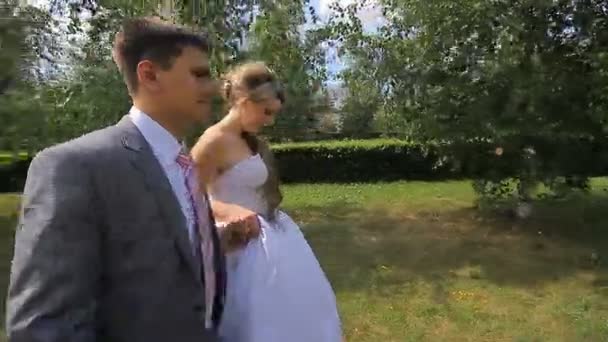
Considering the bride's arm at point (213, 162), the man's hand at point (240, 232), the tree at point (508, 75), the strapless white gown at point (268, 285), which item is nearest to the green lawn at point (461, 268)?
the tree at point (508, 75)

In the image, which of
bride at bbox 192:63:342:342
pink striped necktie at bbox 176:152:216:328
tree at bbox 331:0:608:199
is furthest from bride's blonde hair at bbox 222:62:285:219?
Answer: tree at bbox 331:0:608:199

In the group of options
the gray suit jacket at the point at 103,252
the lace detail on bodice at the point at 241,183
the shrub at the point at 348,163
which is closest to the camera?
the gray suit jacket at the point at 103,252

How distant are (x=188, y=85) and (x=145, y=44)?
0.14m

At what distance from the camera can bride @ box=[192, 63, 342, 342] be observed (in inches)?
136

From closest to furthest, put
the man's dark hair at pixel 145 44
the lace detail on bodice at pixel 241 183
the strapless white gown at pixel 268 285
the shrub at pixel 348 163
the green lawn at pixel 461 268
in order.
Result: the man's dark hair at pixel 145 44 < the strapless white gown at pixel 268 285 < the lace detail on bodice at pixel 241 183 < the green lawn at pixel 461 268 < the shrub at pixel 348 163

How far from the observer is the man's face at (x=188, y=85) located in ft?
6.57

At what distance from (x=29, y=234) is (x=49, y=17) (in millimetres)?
9632

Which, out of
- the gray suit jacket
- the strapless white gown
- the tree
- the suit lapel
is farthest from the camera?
the tree

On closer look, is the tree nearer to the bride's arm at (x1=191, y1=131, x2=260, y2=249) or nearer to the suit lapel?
the bride's arm at (x1=191, y1=131, x2=260, y2=249)

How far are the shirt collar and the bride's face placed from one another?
1449 mm

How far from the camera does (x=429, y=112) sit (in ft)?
34.3

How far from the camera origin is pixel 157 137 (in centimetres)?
199

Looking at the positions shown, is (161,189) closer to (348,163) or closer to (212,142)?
(212,142)

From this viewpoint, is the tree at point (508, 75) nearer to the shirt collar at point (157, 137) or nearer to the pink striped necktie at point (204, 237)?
the pink striped necktie at point (204, 237)
